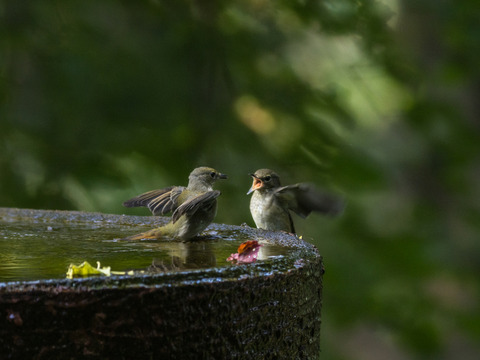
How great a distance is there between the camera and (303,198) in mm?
3725

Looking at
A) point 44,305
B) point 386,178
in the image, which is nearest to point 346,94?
point 386,178

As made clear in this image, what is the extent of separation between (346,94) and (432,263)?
3.83ft

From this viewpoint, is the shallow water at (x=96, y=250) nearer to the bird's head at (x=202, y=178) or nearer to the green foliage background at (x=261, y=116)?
the bird's head at (x=202, y=178)

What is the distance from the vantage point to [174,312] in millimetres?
1510

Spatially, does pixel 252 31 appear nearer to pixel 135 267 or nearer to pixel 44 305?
pixel 135 267

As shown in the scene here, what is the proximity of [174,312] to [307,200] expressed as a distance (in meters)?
2.25

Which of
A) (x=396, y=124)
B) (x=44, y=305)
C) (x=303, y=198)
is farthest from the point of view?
(x=396, y=124)

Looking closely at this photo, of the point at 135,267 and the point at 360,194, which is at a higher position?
the point at 360,194

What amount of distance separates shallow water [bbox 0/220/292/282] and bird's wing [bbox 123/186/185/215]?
0.11m

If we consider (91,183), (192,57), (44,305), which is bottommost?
(44,305)

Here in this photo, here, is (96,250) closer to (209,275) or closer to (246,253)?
(246,253)

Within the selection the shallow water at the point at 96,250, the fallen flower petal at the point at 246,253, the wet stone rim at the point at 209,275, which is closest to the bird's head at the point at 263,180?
the shallow water at the point at 96,250

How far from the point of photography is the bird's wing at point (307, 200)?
11.3ft

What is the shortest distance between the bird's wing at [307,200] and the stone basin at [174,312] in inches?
57.7
